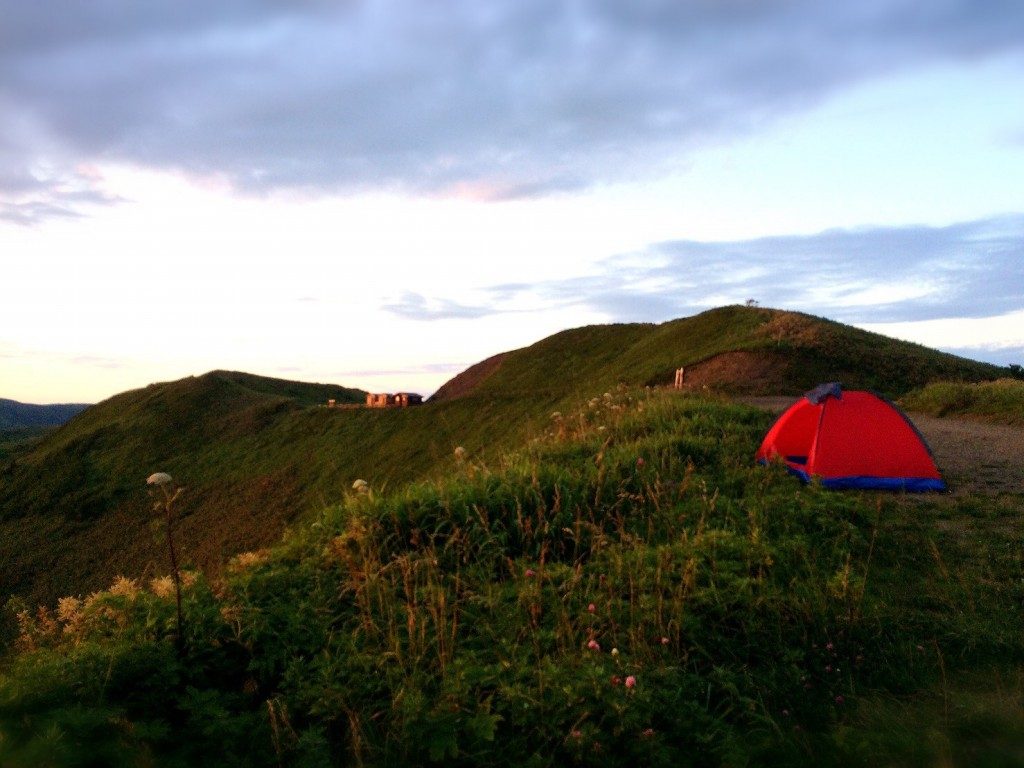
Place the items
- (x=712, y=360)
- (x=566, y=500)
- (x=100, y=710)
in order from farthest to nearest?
(x=712, y=360) < (x=566, y=500) < (x=100, y=710)

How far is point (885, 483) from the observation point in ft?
34.7

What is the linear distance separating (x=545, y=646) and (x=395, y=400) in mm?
37809

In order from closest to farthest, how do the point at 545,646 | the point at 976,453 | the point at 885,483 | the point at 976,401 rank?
the point at 545,646, the point at 885,483, the point at 976,453, the point at 976,401

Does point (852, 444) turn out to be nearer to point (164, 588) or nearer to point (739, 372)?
point (164, 588)

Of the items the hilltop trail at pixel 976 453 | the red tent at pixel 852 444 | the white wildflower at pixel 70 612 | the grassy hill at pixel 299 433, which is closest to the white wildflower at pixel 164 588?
the white wildflower at pixel 70 612

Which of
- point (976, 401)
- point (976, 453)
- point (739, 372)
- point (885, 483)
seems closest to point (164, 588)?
point (885, 483)

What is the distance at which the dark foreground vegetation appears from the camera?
3.88m

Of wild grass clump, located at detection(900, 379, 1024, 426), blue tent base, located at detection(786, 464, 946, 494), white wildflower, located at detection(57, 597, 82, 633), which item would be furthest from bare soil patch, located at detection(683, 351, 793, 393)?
white wildflower, located at detection(57, 597, 82, 633)

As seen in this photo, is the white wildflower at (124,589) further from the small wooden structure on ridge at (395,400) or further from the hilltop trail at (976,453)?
the small wooden structure on ridge at (395,400)

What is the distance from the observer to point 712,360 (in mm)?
27312

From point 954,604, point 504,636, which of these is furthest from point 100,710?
point 954,604

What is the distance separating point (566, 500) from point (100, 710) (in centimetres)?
447

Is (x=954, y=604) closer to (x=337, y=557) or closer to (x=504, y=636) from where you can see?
(x=504, y=636)

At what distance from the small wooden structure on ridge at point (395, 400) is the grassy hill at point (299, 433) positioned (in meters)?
1.47
